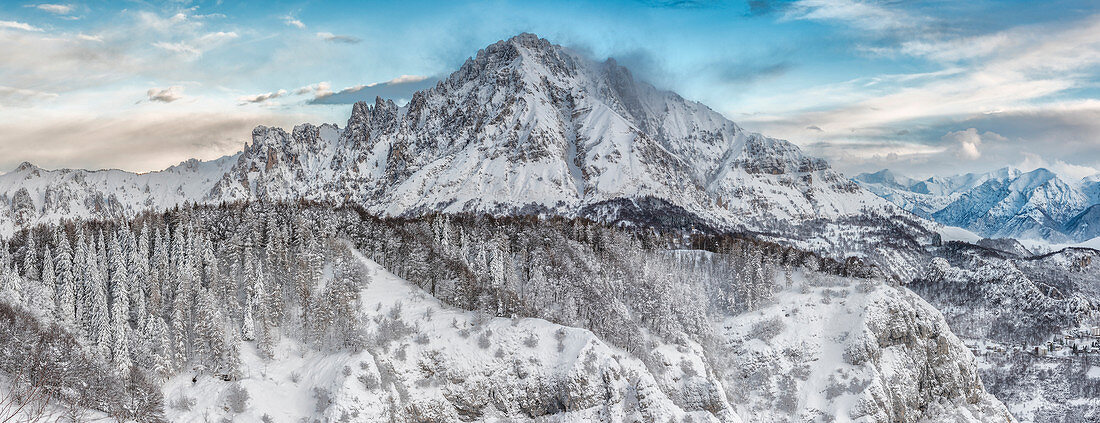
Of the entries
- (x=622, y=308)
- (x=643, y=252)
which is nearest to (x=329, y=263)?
(x=622, y=308)

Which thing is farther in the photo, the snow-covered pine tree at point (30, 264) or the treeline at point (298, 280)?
the snow-covered pine tree at point (30, 264)

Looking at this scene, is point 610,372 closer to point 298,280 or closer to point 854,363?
point 854,363

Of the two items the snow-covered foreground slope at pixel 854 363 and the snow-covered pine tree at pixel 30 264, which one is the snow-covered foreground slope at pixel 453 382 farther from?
the snow-covered pine tree at pixel 30 264

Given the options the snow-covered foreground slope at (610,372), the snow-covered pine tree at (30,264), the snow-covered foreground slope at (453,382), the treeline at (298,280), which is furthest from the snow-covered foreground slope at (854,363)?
the snow-covered pine tree at (30,264)

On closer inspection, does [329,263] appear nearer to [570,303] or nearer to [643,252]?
[570,303]

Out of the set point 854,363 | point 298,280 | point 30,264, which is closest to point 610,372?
point 854,363

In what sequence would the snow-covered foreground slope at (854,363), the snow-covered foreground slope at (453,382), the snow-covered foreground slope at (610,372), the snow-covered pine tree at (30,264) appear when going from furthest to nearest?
the snow-covered pine tree at (30,264), the snow-covered foreground slope at (854,363), the snow-covered foreground slope at (610,372), the snow-covered foreground slope at (453,382)

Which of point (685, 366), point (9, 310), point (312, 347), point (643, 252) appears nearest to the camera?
point (9, 310)

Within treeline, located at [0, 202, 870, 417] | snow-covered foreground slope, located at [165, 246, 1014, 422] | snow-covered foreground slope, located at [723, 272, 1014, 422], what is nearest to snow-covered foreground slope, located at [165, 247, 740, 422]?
snow-covered foreground slope, located at [165, 246, 1014, 422]
